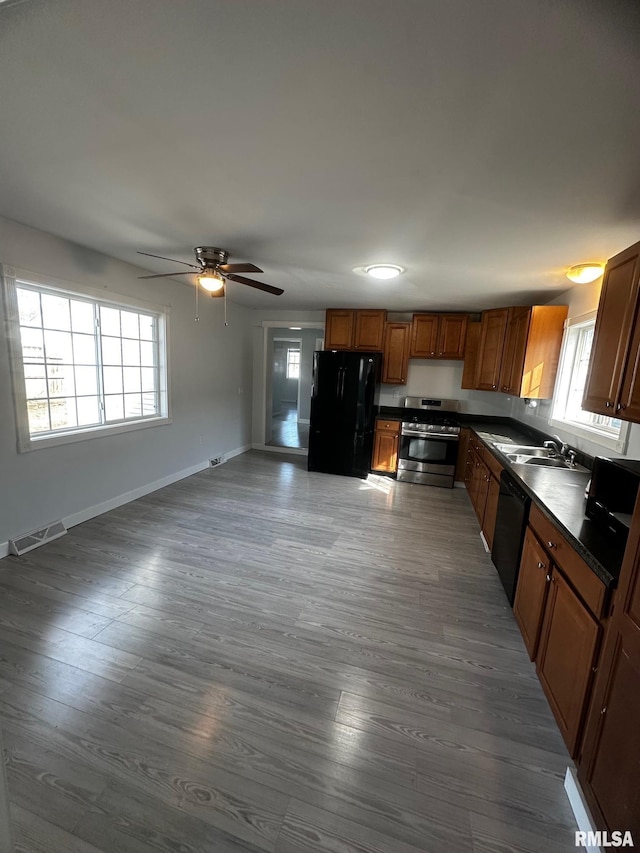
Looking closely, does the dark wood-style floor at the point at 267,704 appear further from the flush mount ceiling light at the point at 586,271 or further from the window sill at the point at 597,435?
the flush mount ceiling light at the point at 586,271

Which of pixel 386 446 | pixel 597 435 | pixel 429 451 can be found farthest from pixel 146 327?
pixel 597 435

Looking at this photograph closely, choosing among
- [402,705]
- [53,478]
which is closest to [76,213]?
[53,478]

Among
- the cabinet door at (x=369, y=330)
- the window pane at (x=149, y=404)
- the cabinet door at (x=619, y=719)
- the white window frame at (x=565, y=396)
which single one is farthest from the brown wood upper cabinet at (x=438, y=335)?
the cabinet door at (x=619, y=719)

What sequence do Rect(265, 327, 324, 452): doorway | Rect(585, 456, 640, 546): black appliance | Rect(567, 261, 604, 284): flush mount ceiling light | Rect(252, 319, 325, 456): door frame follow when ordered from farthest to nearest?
Rect(265, 327, 324, 452): doorway, Rect(252, 319, 325, 456): door frame, Rect(567, 261, 604, 284): flush mount ceiling light, Rect(585, 456, 640, 546): black appliance

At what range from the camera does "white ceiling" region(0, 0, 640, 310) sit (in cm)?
90

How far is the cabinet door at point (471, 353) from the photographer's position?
15.1 feet

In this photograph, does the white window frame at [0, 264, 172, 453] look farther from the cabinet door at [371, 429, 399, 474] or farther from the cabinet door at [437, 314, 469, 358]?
the cabinet door at [437, 314, 469, 358]

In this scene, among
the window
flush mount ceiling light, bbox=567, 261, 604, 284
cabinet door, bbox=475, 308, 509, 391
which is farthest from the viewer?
the window

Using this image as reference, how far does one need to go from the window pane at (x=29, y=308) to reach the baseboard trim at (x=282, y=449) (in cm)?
380

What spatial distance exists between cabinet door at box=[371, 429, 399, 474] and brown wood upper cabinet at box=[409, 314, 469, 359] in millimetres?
1198

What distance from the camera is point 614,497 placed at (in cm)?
159

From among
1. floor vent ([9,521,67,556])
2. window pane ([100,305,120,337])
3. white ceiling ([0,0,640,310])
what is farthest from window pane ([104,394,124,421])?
white ceiling ([0,0,640,310])

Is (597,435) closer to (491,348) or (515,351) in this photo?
(515,351)

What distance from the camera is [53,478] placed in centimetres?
287
